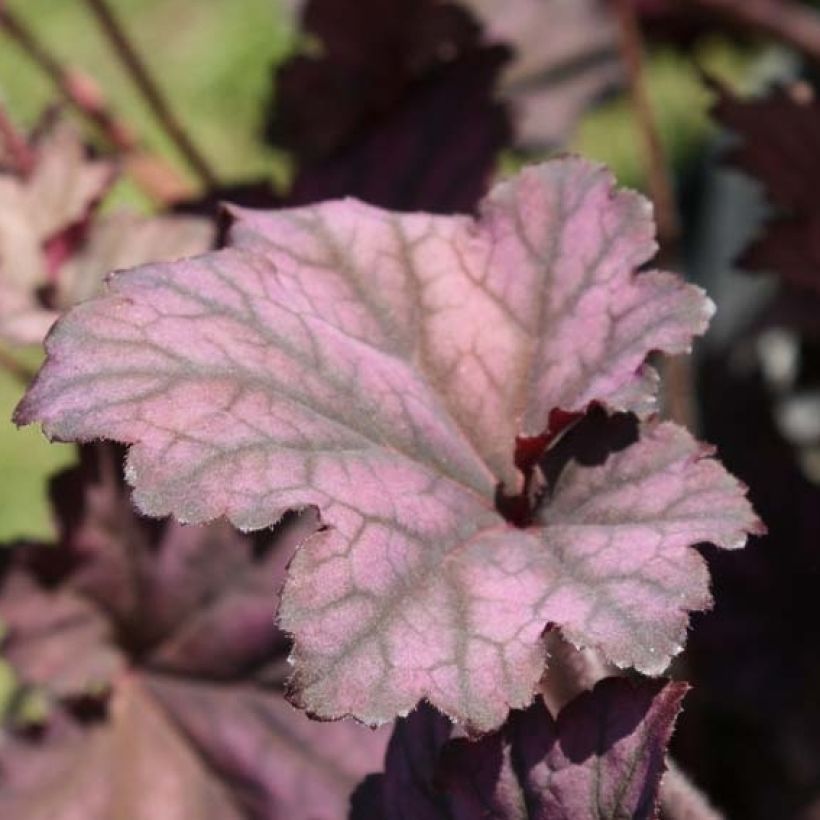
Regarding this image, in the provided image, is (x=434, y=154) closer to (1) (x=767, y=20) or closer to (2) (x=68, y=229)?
(2) (x=68, y=229)

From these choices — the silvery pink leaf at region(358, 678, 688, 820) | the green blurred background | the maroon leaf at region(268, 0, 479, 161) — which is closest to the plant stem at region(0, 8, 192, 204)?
the maroon leaf at region(268, 0, 479, 161)

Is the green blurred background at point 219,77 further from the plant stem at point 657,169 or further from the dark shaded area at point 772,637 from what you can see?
the dark shaded area at point 772,637

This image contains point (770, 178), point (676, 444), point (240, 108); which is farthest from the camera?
point (240, 108)

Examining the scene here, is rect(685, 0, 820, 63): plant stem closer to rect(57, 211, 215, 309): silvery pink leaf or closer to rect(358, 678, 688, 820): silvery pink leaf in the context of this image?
rect(57, 211, 215, 309): silvery pink leaf

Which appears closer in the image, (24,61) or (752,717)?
(752,717)

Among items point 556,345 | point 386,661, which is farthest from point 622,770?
point 556,345

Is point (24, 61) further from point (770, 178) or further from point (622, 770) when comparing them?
point (622, 770)

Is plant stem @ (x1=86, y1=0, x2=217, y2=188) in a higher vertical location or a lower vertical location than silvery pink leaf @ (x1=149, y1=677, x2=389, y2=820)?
higher

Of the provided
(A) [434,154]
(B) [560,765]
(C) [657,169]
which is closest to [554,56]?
(C) [657,169]
